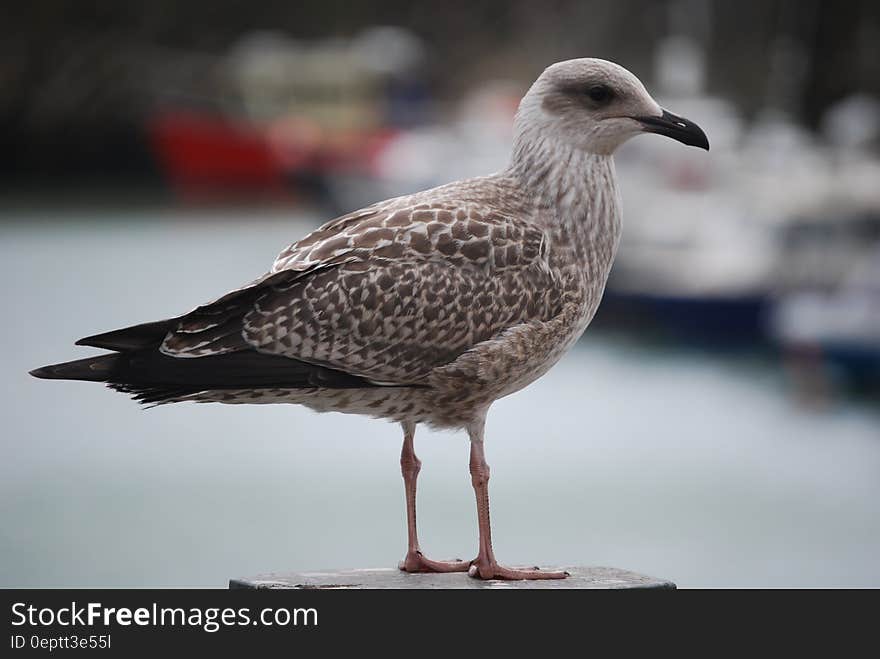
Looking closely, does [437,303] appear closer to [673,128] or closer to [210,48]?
[673,128]

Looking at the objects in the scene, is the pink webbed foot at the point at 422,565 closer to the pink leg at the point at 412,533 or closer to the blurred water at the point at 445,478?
the pink leg at the point at 412,533

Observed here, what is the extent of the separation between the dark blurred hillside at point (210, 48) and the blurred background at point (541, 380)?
0.64 ft

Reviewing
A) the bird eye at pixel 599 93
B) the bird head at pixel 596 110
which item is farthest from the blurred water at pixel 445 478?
the bird eye at pixel 599 93

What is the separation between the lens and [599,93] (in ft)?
20.5

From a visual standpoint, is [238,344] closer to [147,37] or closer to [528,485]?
[528,485]

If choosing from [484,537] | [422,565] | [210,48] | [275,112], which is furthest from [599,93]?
[210,48]

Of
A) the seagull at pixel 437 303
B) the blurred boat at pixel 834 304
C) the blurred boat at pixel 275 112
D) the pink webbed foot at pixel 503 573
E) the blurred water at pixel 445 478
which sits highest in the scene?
the blurred boat at pixel 275 112

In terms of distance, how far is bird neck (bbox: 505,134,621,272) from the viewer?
634 cm

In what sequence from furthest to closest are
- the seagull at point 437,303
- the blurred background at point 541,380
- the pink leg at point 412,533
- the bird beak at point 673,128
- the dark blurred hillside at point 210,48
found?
1. the dark blurred hillside at point 210,48
2. the blurred background at point 541,380
3. the pink leg at point 412,533
4. the bird beak at point 673,128
5. the seagull at point 437,303

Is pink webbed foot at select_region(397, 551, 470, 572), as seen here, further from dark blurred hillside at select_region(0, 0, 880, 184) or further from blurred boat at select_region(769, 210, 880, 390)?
dark blurred hillside at select_region(0, 0, 880, 184)

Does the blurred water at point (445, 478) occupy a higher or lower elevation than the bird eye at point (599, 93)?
higher

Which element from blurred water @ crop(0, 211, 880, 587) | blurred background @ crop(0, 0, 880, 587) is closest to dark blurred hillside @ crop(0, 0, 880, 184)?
blurred background @ crop(0, 0, 880, 587)

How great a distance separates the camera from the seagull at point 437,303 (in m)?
5.97

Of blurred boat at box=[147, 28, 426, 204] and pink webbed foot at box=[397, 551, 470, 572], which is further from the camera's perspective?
blurred boat at box=[147, 28, 426, 204]
